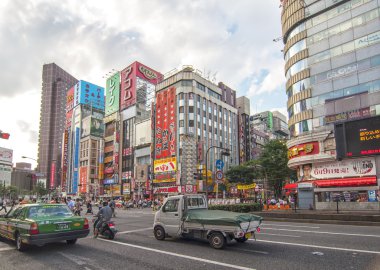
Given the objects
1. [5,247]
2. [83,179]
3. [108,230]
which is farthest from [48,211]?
[83,179]

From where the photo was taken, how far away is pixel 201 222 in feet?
33.3

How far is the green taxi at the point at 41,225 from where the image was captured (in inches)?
357

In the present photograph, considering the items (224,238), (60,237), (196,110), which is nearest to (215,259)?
(224,238)

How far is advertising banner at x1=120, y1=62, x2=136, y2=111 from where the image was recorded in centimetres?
8031

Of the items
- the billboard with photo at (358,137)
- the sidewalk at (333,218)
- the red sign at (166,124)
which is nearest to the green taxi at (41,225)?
the sidewalk at (333,218)

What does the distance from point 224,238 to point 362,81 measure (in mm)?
28508

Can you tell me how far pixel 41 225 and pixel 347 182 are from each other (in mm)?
27703

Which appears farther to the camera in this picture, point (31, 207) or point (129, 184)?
point (129, 184)

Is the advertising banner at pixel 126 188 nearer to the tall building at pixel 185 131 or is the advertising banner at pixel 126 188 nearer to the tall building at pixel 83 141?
the tall building at pixel 185 131

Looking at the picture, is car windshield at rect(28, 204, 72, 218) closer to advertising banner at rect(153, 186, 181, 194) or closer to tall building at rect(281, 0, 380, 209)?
tall building at rect(281, 0, 380, 209)

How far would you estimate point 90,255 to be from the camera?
29.0 feet

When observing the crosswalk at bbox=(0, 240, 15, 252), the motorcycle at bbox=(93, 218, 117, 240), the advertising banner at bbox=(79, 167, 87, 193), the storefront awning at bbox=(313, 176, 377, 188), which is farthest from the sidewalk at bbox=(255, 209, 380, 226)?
the advertising banner at bbox=(79, 167, 87, 193)

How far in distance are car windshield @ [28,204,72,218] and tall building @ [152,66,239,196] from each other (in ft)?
155

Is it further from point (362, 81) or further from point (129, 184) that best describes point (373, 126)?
point (129, 184)
